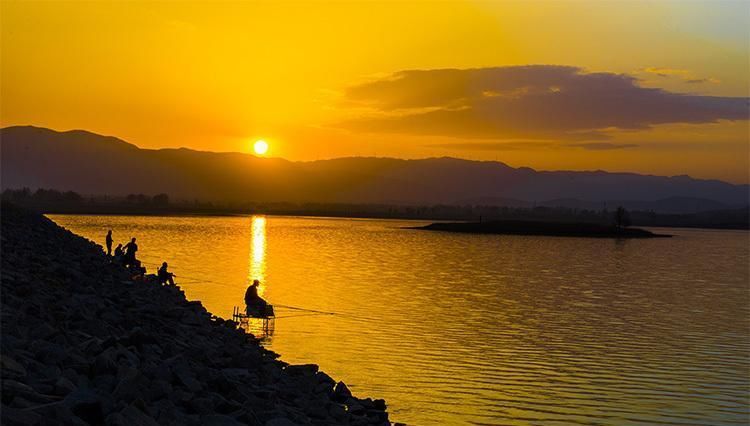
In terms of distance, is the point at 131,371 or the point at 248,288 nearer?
the point at 131,371

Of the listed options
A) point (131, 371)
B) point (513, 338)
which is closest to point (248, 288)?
point (513, 338)

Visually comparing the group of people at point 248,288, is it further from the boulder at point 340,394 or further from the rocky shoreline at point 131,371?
the boulder at point 340,394

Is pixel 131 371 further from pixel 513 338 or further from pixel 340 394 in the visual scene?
pixel 513 338

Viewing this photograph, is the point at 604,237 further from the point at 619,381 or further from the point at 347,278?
the point at 619,381

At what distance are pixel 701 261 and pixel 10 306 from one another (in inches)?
3981

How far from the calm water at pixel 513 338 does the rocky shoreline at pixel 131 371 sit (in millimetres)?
4303

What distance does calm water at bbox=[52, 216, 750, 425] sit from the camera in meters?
22.8

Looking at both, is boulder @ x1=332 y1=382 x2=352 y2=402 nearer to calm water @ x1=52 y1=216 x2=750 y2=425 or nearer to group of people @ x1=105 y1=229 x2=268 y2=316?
calm water @ x1=52 y1=216 x2=750 y2=425

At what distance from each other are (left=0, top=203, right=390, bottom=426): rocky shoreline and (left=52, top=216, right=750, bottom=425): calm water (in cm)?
430

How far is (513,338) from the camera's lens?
33.6 m

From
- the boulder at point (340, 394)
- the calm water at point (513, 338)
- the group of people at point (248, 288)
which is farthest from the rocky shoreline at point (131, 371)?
Answer: the group of people at point (248, 288)

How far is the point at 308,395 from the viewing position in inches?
739

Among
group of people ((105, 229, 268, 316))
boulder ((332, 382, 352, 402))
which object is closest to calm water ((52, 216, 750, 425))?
group of people ((105, 229, 268, 316))

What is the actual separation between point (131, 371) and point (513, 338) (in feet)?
80.1
